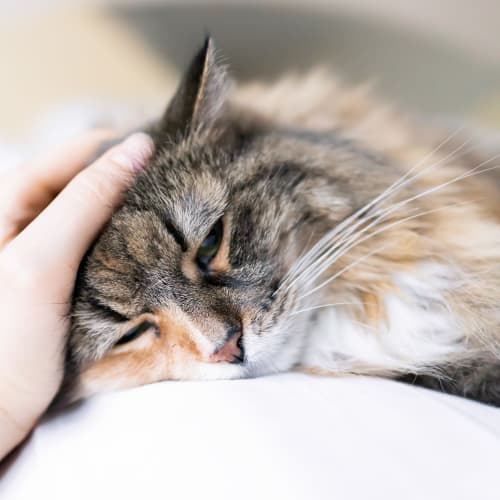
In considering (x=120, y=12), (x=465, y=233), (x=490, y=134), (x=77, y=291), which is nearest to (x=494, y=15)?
(x=490, y=134)

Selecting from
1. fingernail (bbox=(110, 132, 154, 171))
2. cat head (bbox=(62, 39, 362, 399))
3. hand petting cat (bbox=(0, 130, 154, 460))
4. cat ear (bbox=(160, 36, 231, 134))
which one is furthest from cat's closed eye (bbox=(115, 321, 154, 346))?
cat ear (bbox=(160, 36, 231, 134))

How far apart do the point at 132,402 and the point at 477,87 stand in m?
2.29

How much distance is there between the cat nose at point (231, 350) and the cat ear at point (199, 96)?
1.60 feet

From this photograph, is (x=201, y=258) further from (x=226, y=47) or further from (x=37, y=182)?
(x=226, y=47)

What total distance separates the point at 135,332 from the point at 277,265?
1.13ft

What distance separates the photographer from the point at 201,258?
3.45 ft

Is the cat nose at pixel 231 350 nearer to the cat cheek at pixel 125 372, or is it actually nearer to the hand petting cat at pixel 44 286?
the cat cheek at pixel 125 372

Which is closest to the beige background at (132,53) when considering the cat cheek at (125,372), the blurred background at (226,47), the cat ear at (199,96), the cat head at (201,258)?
the blurred background at (226,47)

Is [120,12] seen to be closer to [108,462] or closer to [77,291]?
[77,291]

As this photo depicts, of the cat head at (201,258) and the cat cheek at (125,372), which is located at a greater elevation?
the cat head at (201,258)

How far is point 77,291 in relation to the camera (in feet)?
3.30

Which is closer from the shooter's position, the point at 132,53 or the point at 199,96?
the point at 199,96

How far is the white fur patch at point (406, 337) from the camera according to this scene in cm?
112

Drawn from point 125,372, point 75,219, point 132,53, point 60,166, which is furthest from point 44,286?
point 132,53
